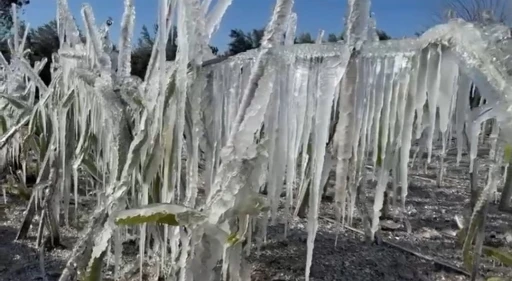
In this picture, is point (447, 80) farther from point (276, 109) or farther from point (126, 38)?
point (126, 38)

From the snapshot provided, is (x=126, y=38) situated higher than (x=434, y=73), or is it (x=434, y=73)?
(x=126, y=38)

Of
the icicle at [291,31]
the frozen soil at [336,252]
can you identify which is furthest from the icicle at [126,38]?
the frozen soil at [336,252]

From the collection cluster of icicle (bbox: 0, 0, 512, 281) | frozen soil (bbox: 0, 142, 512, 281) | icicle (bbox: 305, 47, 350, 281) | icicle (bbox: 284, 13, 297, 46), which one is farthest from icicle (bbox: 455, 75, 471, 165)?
frozen soil (bbox: 0, 142, 512, 281)

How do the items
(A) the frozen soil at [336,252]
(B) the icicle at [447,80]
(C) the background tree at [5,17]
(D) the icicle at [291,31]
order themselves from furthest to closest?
(C) the background tree at [5,17], (A) the frozen soil at [336,252], (D) the icicle at [291,31], (B) the icicle at [447,80]

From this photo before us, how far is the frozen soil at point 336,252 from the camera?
1434mm

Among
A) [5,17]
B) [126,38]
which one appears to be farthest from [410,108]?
[5,17]

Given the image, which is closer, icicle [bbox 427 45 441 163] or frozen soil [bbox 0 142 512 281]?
icicle [bbox 427 45 441 163]

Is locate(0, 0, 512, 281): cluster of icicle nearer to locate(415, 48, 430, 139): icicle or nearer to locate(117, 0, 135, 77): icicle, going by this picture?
locate(415, 48, 430, 139): icicle

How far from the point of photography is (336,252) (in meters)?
1.58

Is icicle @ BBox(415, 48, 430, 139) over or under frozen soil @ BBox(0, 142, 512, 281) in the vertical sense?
over

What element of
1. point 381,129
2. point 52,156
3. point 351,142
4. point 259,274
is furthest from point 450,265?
point 52,156

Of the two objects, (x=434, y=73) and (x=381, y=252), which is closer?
(x=434, y=73)

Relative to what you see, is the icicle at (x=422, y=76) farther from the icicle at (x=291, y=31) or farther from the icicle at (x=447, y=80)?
the icicle at (x=291, y=31)

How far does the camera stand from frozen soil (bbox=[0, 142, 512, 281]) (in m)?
1.43
